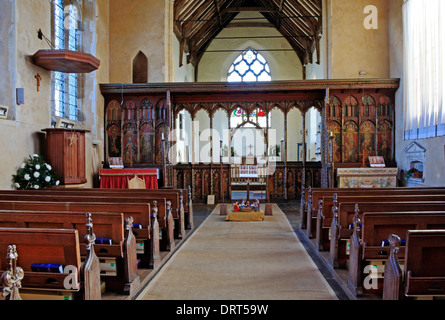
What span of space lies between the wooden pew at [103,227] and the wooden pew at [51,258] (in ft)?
2.49

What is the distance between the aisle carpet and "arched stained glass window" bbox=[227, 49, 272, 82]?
1620 cm

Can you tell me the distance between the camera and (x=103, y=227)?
11.6 ft

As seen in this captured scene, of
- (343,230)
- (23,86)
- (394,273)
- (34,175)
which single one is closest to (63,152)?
(34,175)

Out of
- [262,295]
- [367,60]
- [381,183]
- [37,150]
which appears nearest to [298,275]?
[262,295]

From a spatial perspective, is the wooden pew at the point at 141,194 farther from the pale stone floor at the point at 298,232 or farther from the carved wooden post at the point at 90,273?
the carved wooden post at the point at 90,273

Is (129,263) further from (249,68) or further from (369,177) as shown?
(249,68)

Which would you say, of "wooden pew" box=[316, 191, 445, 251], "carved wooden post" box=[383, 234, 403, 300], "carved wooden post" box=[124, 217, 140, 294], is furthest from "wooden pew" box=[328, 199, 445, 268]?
"carved wooden post" box=[124, 217, 140, 294]

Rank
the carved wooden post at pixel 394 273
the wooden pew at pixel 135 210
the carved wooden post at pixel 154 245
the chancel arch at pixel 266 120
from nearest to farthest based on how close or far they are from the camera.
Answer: the carved wooden post at pixel 394 273 < the wooden pew at pixel 135 210 < the carved wooden post at pixel 154 245 < the chancel arch at pixel 266 120

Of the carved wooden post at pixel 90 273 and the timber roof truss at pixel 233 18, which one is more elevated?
the timber roof truss at pixel 233 18

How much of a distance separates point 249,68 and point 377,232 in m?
19.2

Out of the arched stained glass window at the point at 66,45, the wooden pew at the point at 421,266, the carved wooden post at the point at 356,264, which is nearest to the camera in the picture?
the wooden pew at the point at 421,266

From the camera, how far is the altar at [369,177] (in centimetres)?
1005

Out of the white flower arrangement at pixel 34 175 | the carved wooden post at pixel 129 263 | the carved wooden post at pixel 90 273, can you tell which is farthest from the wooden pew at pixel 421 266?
the white flower arrangement at pixel 34 175

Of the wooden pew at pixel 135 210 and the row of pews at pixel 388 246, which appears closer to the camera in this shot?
the row of pews at pixel 388 246
